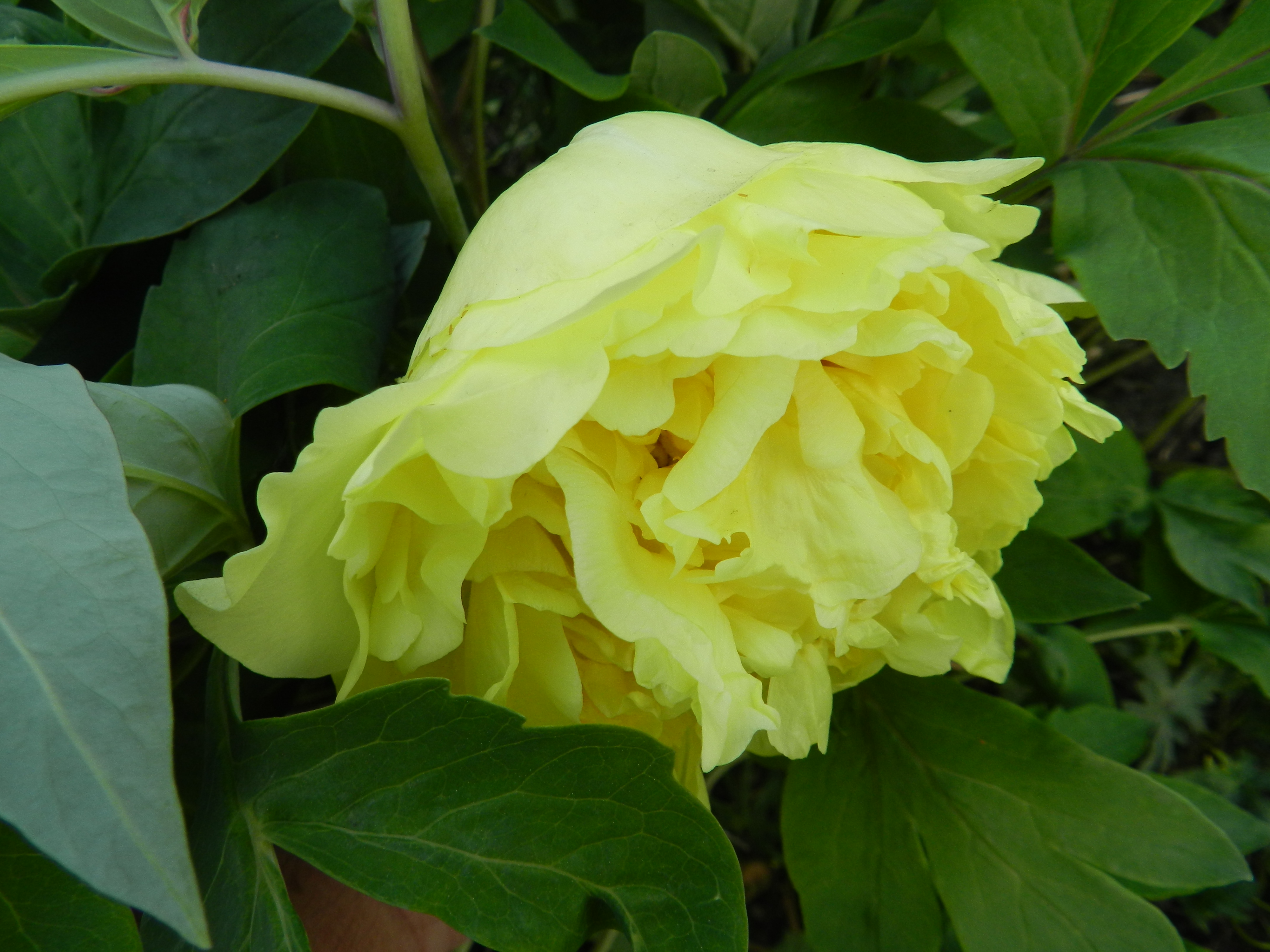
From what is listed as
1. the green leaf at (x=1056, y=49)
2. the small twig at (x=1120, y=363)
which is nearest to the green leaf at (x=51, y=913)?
the green leaf at (x=1056, y=49)

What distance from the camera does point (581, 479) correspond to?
0.97 feet

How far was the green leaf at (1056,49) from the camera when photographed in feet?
1.33

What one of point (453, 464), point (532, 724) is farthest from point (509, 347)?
point (532, 724)

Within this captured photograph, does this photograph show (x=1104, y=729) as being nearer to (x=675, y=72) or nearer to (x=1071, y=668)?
(x=1071, y=668)

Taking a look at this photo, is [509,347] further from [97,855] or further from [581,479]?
[97,855]

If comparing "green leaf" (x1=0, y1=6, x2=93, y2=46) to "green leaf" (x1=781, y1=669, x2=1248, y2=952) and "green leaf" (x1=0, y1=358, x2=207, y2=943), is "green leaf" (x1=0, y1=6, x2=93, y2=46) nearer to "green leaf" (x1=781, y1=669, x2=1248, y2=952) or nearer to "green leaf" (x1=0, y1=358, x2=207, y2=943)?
"green leaf" (x1=0, y1=358, x2=207, y2=943)

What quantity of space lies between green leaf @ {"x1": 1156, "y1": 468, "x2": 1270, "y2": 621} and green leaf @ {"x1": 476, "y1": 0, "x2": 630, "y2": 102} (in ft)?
1.42

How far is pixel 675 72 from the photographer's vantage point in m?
0.44

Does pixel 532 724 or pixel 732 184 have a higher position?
pixel 732 184

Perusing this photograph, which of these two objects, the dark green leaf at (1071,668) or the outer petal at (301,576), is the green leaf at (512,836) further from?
the dark green leaf at (1071,668)

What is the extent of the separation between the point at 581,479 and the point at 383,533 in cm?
7

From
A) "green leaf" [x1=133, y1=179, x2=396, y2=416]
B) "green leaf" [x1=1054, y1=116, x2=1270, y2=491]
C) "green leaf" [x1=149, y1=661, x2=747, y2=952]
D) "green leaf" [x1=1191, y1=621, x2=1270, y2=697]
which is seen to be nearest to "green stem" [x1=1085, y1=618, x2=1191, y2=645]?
"green leaf" [x1=1191, y1=621, x2=1270, y2=697]

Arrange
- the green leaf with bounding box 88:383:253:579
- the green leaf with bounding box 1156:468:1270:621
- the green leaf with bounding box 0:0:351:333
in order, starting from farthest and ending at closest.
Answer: the green leaf with bounding box 1156:468:1270:621 < the green leaf with bounding box 0:0:351:333 < the green leaf with bounding box 88:383:253:579

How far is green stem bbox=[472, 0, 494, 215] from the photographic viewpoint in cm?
49
